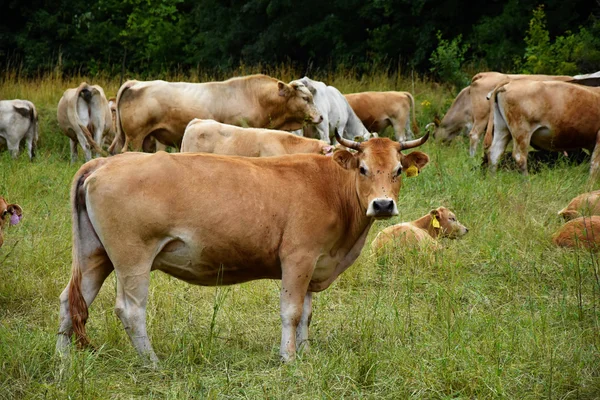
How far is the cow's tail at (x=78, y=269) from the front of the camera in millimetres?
5648

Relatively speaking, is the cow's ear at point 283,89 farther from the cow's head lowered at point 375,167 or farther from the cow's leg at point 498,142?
the cow's head lowered at point 375,167

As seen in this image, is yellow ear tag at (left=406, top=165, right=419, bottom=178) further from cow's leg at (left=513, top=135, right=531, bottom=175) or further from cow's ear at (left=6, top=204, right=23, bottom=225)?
cow's leg at (left=513, top=135, right=531, bottom=175)

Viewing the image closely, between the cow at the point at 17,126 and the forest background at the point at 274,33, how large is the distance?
8.16m

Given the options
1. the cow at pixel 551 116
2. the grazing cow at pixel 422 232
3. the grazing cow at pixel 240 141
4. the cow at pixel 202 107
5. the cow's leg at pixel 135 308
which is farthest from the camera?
the cow at pixel 202 107

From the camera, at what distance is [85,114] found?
52.0ft

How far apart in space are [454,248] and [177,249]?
386 centimetres

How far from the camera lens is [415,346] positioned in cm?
597

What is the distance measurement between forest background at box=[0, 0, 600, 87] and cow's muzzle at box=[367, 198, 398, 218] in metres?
17.7

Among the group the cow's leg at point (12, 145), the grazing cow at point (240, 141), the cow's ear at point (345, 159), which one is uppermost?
the cow's ear at point (345, 159)

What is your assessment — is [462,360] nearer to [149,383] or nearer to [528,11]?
[149,383]

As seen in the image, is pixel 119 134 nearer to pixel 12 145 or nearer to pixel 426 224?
pixel 12 145

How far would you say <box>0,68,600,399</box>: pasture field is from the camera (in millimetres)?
5304

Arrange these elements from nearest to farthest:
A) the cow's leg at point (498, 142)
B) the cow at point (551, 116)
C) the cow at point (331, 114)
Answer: the cow at point (551, 116) < the cow's leg at point (498, 142) < the cow at point (331, 114)

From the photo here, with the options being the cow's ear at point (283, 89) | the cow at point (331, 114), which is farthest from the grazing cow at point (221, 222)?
the cow at point (331, 114)
